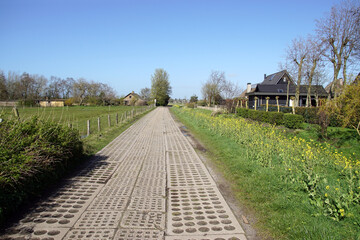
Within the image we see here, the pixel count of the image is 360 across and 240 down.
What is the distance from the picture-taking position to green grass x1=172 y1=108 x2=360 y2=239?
3.29 m

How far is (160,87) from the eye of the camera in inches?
3565

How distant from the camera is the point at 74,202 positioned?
4434 mm

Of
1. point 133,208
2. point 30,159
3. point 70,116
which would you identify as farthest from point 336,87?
point 70,116

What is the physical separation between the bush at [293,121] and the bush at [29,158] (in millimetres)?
15269

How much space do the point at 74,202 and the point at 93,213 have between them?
680 millimetres

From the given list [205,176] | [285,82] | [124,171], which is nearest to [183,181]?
[205,176]

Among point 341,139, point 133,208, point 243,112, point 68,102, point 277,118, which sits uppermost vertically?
point 68,102

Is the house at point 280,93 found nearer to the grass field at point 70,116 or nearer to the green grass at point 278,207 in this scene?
the grass field at point 70,116

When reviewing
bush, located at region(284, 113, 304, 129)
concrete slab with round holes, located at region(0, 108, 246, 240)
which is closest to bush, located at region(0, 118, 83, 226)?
concrete slab with round holes, located at region(0, 108, 246, 240)

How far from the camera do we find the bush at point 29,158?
3.93m

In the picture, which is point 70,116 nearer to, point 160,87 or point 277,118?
point 277,118

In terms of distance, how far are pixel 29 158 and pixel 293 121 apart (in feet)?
55.5

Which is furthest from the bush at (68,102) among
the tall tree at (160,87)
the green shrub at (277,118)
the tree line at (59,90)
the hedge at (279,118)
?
the green shrub at (277,118)

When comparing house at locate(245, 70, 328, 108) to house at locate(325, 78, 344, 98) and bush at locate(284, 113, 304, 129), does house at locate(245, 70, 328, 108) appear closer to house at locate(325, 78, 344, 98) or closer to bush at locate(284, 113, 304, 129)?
house at locate(325, 78, 344, 98)
